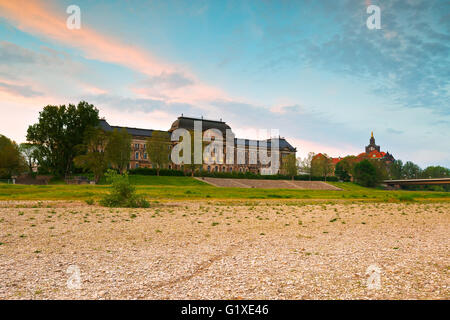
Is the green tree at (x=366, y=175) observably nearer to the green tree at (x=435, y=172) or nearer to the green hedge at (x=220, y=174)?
the green hedge at (x=220, y=174)

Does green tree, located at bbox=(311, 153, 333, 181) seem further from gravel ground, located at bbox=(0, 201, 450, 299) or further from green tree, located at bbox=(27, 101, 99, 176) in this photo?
gravel ground, located at bbox=(0, 201, 450, 299)

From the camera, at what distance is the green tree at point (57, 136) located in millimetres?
66562

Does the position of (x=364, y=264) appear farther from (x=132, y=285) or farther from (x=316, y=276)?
(x=132, y=285)

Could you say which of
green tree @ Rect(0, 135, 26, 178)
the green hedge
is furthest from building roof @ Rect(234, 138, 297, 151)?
green tree @ Rect(0, 135, 26, 178)

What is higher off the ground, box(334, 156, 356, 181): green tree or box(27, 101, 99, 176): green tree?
box(27, 101, 99, 176): green tree

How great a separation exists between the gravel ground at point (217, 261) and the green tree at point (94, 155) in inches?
1898

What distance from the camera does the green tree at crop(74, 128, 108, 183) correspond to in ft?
201

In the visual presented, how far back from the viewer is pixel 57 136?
6688cm

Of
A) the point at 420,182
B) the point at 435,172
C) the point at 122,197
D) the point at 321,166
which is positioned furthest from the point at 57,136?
the point at 435,172

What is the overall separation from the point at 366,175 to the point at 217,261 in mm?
108863

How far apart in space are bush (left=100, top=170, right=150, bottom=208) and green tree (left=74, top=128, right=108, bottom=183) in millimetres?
38239
